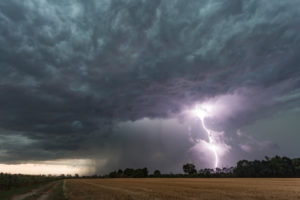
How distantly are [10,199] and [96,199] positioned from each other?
1700 cm

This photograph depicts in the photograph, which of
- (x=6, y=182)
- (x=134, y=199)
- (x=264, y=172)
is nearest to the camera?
(x=134, y=199)

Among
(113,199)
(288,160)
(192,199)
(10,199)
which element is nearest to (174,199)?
(192,199)

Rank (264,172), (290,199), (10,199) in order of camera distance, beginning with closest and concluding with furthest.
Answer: (290,199), (10,199), (264,172)

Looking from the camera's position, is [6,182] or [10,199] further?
[6,182]

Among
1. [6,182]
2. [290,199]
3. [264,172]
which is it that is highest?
[264,172]

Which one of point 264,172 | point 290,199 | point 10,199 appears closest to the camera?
point 290,199

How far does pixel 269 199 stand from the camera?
2511 centimetres

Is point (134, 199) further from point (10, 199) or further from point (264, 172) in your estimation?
point (264, 172)

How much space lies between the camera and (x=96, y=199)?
91.5 ft

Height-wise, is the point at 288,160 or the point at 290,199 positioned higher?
the point at 288,160

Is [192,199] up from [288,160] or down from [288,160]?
down

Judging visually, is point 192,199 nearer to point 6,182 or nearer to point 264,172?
point 6,182

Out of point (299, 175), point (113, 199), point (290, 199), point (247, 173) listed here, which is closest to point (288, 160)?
point (299, 175)

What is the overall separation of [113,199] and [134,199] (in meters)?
2.54
